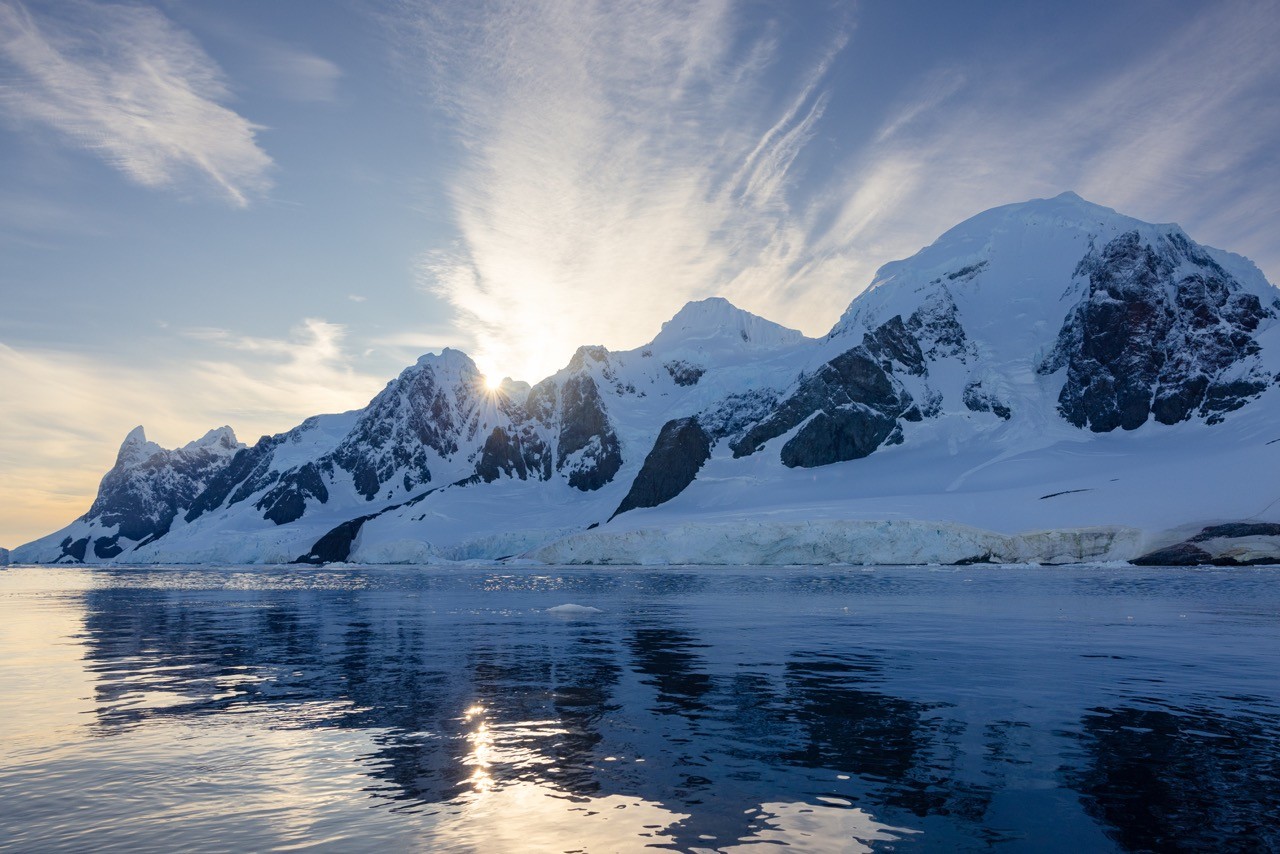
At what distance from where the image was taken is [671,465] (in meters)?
184

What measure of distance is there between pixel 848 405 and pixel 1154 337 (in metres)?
57.4

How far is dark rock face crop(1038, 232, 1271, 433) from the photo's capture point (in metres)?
155

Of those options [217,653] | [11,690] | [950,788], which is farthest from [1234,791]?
[217,653]

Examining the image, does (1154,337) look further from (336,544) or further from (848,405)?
(336,544)

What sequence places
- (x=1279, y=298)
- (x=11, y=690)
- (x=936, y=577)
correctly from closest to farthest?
(x=11, y=690)
(x=936, y=577)
(x=1279, y=298)

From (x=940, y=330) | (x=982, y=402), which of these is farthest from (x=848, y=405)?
(x=940, y=330)

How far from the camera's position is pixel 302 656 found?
29422 millimetres

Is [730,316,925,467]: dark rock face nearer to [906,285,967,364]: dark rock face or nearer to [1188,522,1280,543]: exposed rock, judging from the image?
[906,285,967,364]: dark rock face

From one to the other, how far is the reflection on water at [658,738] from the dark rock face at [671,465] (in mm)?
143098

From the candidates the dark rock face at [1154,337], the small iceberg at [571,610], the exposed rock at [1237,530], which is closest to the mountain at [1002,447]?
the exposed rock at [1237,530]

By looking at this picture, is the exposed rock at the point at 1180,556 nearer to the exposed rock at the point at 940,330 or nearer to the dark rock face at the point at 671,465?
the dark rock face at the point at 671,465

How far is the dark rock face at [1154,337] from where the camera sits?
507ft

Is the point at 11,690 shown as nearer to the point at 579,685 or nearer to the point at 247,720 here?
the point at 247,720

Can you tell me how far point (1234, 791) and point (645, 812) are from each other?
8.26 m
